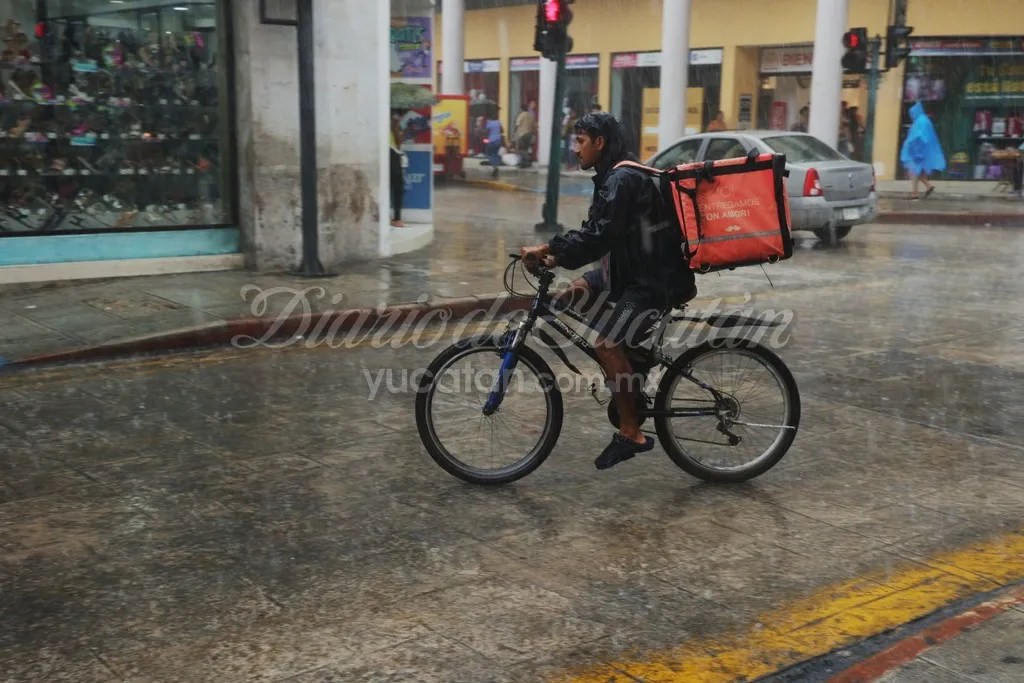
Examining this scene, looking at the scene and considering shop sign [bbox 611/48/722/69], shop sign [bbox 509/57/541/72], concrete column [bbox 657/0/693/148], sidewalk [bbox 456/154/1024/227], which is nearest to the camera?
sidewalk [bbox 456/154/1024/227]

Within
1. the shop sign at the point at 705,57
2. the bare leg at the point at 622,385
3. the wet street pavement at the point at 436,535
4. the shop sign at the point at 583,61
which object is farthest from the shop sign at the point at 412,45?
the shop sign at the point at 583,61

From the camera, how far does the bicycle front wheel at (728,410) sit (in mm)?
5258

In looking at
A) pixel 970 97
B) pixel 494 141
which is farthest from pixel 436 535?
pixel 494 141

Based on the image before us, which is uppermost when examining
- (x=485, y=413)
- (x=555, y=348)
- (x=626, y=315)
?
(x=626, y=315)

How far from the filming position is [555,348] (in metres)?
5.27

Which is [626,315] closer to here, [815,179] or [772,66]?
[815,179]

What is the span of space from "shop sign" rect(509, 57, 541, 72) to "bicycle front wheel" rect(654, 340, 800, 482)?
31.4 meters

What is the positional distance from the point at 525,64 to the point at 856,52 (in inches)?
680

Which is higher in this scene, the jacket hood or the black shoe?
the jacket hood

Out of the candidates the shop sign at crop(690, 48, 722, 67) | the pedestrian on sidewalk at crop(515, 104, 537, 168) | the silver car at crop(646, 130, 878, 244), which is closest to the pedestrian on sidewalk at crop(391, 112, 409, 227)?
the silver car at crop(646, 130, 878, 244)

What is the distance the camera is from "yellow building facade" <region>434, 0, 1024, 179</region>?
2691cm

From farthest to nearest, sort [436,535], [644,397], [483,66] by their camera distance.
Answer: [483,66] < [644,397] < [436,535]

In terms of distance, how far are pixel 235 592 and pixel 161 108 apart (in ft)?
28.0

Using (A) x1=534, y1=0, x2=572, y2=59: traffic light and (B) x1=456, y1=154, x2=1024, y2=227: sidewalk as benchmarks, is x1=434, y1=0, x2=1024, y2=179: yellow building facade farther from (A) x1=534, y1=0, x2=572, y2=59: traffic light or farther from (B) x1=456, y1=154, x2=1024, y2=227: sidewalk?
(A) x1=534, y1=0, x2=572, y2=59: traffic light
